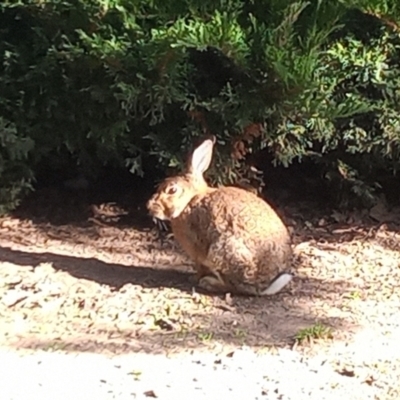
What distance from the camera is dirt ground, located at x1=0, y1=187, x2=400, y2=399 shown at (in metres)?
5.33

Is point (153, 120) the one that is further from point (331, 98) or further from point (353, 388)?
point (353, 388)

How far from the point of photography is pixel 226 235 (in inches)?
232

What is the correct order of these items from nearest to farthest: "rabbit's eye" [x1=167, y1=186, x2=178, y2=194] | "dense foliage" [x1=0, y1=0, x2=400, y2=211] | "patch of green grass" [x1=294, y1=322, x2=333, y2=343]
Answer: "patch of green grass" [x1=294, y1=322, x2=333, y2=343], "rabbit's eye" [x1=167, y1=186, x2=178, y2=194], "dense foliage" [x1=0, y1=0, x2=400, y2=211]

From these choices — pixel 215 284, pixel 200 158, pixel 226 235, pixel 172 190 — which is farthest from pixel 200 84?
pixel 215 284

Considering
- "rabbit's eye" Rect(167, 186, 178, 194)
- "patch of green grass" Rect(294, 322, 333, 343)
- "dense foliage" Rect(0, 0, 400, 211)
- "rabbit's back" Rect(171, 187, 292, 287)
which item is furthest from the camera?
"dense foliage" Rect(0, 0, 400, 211)

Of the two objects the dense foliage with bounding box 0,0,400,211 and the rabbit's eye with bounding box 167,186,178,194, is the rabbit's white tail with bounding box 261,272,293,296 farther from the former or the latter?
the dense foliage with bounding box 0,0,400,211

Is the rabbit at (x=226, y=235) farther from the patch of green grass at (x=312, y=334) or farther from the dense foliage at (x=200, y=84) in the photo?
the dense foliage at (x=200, y=84)

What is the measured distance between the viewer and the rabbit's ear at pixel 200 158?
20.2 ft

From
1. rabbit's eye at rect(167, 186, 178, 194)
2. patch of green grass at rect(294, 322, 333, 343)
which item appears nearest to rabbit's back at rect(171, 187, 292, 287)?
rabbit's eye at rect(167, 186, 178, 194)

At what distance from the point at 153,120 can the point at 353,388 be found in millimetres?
2775

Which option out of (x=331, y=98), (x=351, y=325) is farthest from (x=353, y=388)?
(x=331, y=98)

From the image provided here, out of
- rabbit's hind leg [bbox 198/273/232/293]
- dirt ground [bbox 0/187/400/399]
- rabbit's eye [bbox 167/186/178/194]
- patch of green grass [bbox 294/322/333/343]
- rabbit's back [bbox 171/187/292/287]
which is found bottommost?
dirt ground [bbox 0/187/400/399]

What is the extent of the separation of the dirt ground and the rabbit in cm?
11

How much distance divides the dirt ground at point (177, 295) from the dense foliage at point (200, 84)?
419 mm
